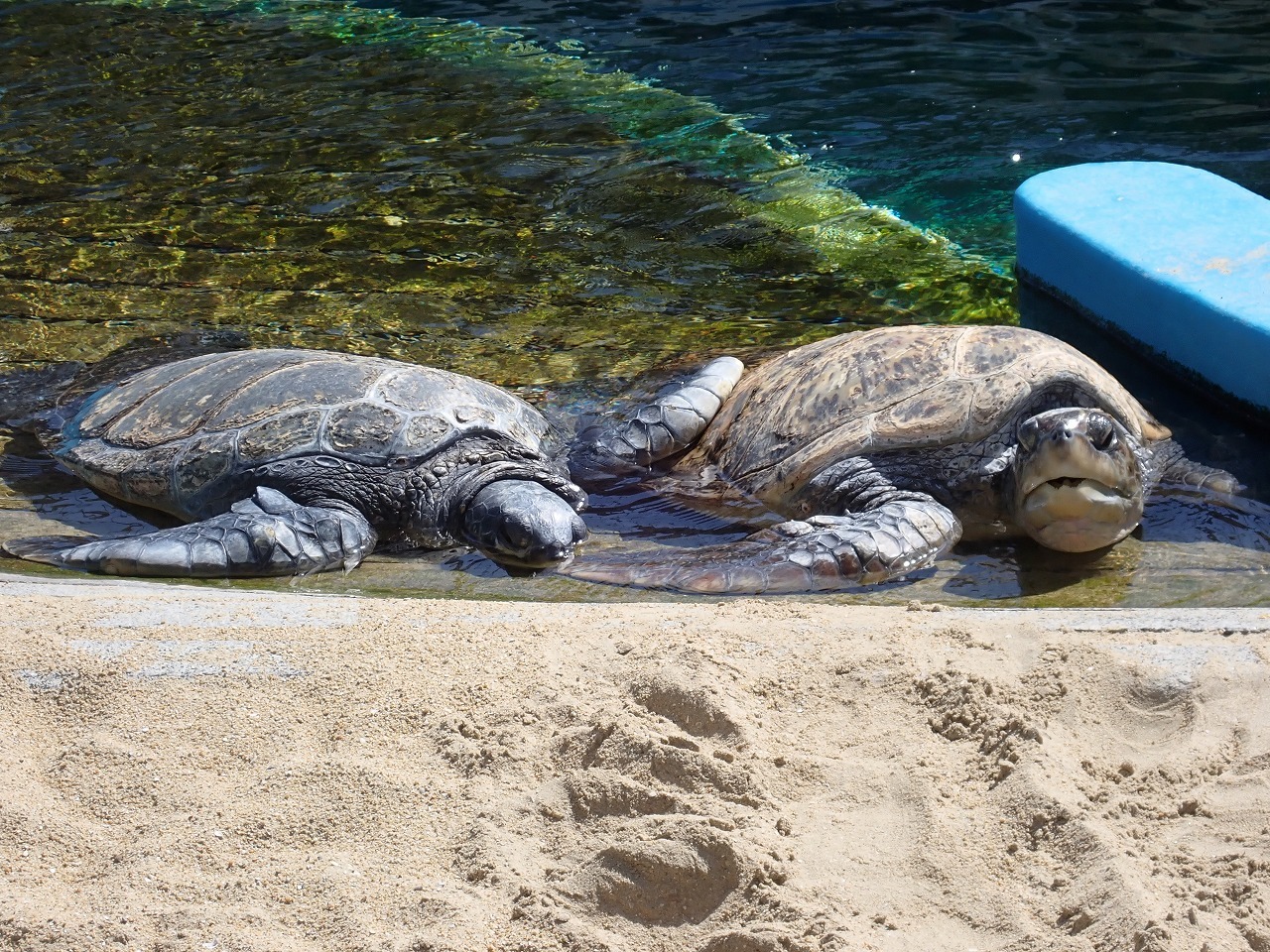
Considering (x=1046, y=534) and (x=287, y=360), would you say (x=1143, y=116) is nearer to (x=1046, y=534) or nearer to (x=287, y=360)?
(x=1046, y=534)

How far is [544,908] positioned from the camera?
2.42 meters

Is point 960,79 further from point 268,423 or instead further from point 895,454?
point 268,423

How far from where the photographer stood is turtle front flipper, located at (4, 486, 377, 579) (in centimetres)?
447

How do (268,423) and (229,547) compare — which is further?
(268,423)

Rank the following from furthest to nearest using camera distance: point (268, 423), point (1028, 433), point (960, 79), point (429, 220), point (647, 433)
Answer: point (960, 79) → point (429, 220) → point (647, 433) → point (268, 423) → point (1028, 433)

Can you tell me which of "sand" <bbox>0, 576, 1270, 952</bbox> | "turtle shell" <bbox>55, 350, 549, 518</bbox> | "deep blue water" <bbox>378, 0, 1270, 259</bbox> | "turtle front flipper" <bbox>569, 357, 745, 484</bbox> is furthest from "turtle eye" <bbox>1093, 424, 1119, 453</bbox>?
"deep blue water" <bbox>378, 0, 1270, 259</bbox>

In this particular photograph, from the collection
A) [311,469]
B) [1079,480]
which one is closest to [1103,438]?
[1079,480]

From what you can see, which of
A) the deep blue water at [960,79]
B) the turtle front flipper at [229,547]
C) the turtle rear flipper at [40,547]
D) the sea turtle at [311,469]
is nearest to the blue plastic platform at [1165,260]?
the deep blue water at [960,79]

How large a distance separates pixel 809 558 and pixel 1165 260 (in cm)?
291

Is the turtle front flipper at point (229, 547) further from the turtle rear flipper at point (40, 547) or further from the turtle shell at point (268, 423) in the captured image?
Result: the turtle shell at point (268, 423)

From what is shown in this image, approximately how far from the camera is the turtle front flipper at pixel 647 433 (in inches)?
225

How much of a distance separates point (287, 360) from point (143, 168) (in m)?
5.34

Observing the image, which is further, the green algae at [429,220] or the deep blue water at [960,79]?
the deep blue water at [960,79]

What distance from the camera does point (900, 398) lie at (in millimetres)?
5180
